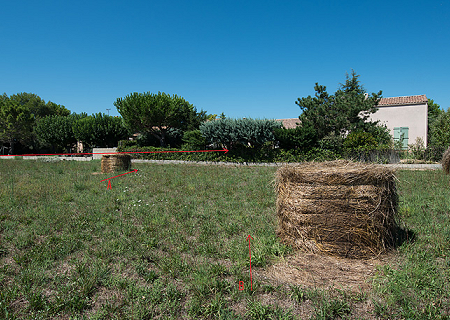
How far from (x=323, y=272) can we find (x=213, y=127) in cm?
1929

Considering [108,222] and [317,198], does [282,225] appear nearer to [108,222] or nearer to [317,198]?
[317,198]

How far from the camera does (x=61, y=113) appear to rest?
56438 mm

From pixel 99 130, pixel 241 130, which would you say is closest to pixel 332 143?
pixel 241 130

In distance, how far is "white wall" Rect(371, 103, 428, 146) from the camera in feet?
91.5

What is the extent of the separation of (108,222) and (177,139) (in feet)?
97.3

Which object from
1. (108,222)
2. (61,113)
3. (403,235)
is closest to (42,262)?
(108,222)

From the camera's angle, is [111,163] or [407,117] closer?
[111,163]

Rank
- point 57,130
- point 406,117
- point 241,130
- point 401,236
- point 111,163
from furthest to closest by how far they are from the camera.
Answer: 1. point 57,130
2. point 406,117
3. point 241,130
4. point 111,163
5. point 401,236

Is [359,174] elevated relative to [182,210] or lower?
elevated

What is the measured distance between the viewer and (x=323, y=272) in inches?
128

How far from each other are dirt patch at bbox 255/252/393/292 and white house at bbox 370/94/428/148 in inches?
1172

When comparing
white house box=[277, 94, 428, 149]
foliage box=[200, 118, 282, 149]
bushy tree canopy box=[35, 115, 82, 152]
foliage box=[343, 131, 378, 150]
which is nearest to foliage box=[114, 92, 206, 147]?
foliage box=[200, 118, 282, 149]

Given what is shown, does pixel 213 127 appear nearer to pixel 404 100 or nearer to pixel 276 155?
pixel 276 155

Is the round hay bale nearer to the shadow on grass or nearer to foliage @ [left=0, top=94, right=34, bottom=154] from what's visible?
the shadow on grass
